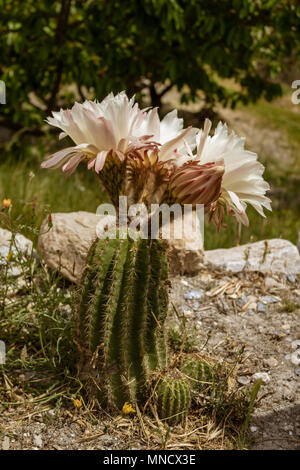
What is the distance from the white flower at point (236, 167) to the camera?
1837mm

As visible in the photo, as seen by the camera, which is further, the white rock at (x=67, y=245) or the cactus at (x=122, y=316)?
the white rock at (x=67, y=245)

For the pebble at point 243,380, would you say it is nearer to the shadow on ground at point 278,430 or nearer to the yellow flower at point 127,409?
the shadow on ground at point 278,430

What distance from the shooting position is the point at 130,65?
5.55 m

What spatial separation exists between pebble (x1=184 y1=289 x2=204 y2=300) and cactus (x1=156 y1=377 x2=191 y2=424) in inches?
34.9

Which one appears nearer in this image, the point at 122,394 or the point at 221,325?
the point at 122,394

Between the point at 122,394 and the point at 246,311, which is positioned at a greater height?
the point at 246,311

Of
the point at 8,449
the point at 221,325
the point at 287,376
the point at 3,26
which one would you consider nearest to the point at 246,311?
the point at 221,325

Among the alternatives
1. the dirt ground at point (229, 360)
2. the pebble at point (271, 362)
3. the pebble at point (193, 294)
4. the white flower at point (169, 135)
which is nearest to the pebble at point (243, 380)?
the dirt ground at point (229, 360)

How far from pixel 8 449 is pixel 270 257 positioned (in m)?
1.95

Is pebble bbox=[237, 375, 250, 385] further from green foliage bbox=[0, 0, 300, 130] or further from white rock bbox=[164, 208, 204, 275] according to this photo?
green foliage bbox=[0, 0, 300, 130]

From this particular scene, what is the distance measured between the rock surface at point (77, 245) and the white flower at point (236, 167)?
100cm

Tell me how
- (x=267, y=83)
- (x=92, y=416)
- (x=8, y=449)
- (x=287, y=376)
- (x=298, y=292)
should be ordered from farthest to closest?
1. (x=267, y=83)
2. (x=298, y=292)
3. (x=287, y=376)
4. (x=92, y=416)
5. (x=8, y=449)

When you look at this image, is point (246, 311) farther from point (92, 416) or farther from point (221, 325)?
point (92, 416)

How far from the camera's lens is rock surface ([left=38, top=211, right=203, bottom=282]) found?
289 cm
